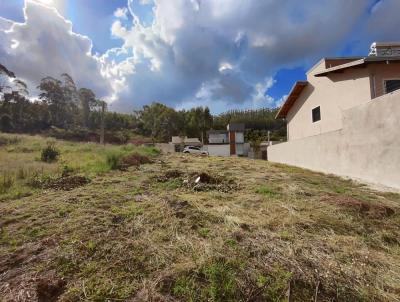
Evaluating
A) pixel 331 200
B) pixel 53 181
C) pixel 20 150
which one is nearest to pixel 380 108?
pixel 331 200

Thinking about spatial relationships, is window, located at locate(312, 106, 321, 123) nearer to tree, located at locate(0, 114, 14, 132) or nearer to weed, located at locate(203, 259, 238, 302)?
weed, located at locate(203, 259, 238, 302)

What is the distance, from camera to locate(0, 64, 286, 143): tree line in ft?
133

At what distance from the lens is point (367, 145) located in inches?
292

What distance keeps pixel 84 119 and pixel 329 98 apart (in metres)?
49.0

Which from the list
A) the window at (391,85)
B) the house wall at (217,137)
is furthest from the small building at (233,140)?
the window at (391,85)

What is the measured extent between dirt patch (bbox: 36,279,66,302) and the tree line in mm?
39996

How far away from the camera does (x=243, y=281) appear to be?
2330mm

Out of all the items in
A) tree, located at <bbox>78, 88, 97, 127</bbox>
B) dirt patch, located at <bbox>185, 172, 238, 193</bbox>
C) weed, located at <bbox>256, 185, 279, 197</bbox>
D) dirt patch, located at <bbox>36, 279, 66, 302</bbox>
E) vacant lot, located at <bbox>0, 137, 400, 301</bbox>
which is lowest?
dirt patch, located at <bbox>36, 279, 66, 302</bbox>

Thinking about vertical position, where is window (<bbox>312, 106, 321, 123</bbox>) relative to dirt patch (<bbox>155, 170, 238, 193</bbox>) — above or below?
above

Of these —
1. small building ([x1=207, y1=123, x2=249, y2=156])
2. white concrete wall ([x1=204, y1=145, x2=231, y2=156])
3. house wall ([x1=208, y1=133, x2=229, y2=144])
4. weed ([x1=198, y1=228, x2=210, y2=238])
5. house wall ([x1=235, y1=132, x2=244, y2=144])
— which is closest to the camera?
A: weed ([x1=198, y1=228, x2=210, y2=238])

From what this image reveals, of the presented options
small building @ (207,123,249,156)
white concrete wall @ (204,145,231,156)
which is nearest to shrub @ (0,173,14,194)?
white concrete wall @ (204,145,231,156)

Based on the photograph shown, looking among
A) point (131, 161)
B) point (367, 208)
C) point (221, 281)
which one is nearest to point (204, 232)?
point (221, 281)

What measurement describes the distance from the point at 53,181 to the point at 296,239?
6529mm

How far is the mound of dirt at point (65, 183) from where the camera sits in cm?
636
